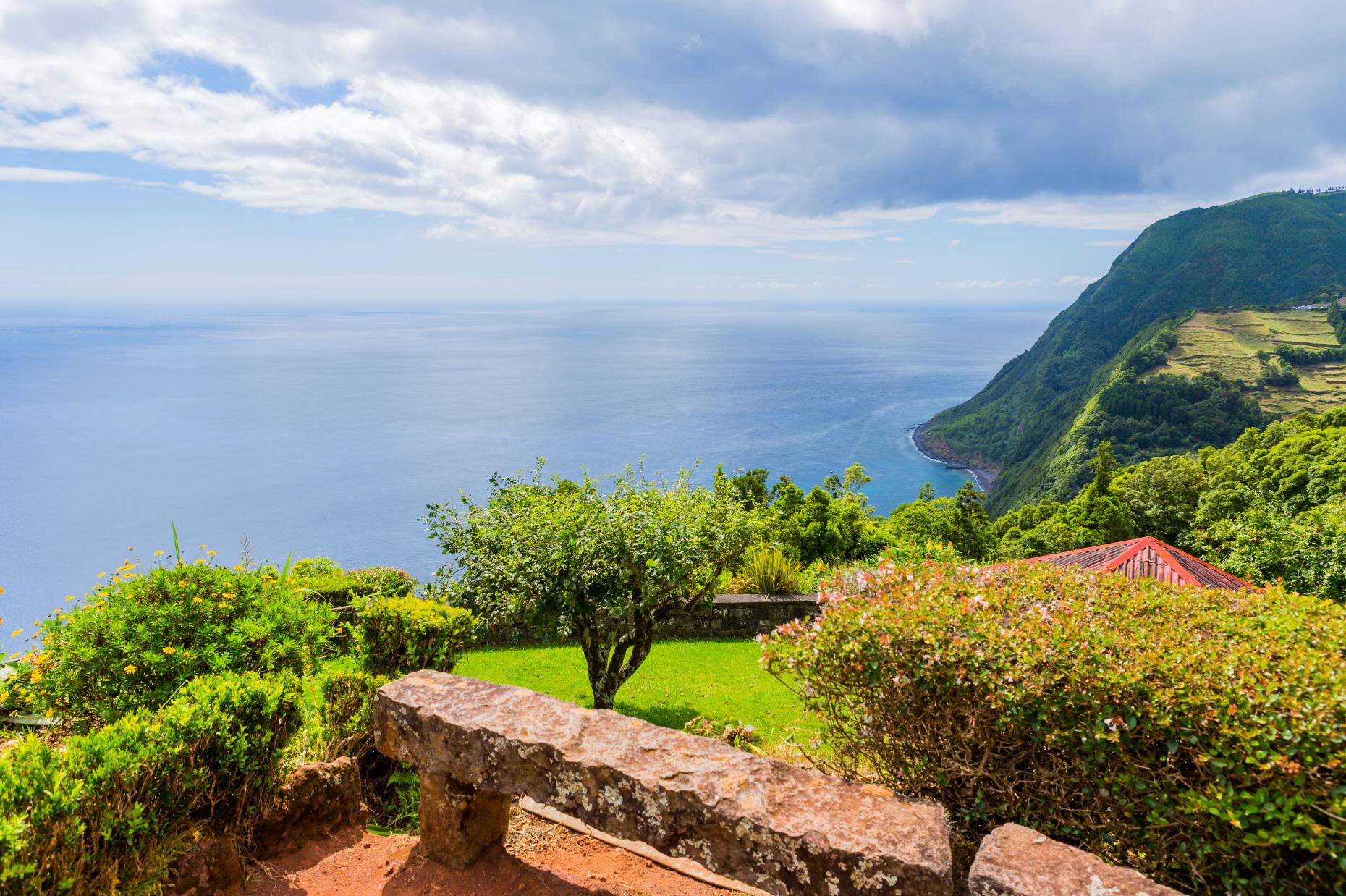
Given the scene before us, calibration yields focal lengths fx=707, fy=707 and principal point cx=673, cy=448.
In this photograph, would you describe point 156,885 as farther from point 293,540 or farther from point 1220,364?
point 1220,364

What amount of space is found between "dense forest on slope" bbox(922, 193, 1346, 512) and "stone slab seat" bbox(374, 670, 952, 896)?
201 ft

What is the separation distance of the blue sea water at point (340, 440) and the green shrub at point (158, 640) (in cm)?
2530

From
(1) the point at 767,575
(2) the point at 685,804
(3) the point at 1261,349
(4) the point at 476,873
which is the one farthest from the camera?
(3) the point at 1261,349

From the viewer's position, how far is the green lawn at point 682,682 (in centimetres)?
884

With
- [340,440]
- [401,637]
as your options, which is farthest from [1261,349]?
[340,440]

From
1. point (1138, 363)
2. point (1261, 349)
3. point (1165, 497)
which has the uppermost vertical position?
point (1261, 349)

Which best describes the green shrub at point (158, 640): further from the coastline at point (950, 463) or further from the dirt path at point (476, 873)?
the coastline at point (950, 463)

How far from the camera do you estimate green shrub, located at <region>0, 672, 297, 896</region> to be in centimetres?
308

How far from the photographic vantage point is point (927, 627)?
13.7ft

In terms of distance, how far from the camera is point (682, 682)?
35.0 ft

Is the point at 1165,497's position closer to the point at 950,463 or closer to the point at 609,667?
the point at 609,667

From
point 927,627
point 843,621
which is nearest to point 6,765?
point 843,621

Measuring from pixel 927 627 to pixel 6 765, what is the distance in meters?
4.68

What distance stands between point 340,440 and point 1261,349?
117968 mm
